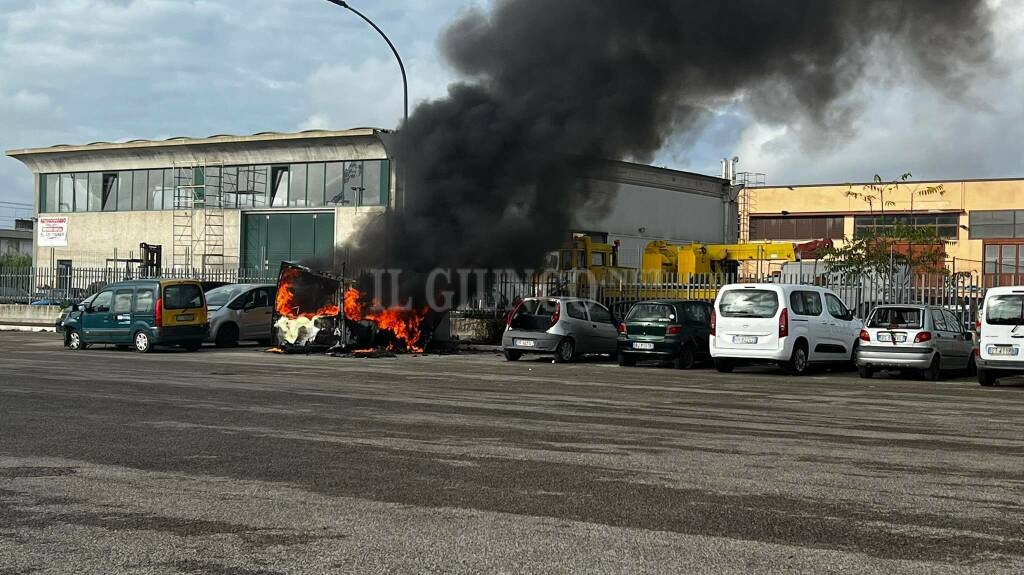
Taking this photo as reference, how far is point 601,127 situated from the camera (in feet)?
85.0

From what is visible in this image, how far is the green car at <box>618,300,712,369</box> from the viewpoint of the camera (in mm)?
22188

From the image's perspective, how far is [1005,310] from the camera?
18078 millimetres

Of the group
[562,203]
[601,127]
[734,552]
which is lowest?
[734,552]

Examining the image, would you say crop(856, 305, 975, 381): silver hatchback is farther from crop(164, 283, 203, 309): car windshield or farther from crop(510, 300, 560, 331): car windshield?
crop(164, 283, 203, 309): car windshield

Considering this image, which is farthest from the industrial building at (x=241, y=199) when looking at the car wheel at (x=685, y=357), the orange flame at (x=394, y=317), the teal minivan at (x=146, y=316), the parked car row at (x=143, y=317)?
the car wheel at (x=685, y=357)

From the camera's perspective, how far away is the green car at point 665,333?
2219 centimetres

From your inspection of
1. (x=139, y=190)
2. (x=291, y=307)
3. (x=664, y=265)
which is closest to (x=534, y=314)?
(x=291, y=307)

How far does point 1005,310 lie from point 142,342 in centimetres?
1787

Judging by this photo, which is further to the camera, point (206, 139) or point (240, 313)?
point (206, 139)

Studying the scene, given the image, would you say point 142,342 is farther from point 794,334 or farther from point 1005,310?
point 1005,310

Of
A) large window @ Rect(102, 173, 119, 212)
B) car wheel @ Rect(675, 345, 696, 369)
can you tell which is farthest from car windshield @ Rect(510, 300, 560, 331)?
large window @ Rect(102, 173, 119, 212)

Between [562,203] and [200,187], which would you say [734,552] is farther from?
[200,187]

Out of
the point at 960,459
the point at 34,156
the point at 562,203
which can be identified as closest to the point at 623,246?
the point at 562,203

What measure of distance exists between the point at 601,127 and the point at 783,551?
2075 cm
